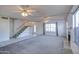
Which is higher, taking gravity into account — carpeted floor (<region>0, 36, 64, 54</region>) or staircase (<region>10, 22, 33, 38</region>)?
staircase (<region>10, 22, 33, 38</region>)

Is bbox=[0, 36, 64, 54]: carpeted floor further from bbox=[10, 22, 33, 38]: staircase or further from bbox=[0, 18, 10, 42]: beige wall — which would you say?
bbox=[10, 22, 33, 38]: staircase

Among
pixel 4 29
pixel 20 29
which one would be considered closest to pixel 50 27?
pixel 20 29

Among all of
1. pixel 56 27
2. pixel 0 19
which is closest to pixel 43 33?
pixel 56 27

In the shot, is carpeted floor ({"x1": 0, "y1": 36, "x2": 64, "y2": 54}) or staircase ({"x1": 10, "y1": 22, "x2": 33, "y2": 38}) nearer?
carpeted floor ({"x1": 0, "y1": 36, "x2": 64, "y2": 54})

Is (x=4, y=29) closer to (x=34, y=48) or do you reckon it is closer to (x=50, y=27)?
(x=34, y=48)

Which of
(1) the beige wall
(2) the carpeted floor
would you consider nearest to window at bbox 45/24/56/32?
(1) the beige wall

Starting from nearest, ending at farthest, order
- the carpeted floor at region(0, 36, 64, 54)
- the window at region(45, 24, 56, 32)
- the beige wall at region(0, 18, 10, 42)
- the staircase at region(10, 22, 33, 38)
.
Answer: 1. the carpeted floor at region(0, 36, 64, 54)
2. the beige wall at region(0, 18, 10, 42)
3. the staircase at region(10, 22, 33, 38)
4. the window at region(45, 24, 56, 32)

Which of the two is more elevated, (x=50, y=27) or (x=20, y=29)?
(x=50, y=27)

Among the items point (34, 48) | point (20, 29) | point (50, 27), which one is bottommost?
point (34, 48)

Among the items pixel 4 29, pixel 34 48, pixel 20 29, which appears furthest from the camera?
pixel 20 29

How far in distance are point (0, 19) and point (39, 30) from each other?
10.1 metres

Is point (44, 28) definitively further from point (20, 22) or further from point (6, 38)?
point (6, 38)

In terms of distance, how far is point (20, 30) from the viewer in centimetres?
1503

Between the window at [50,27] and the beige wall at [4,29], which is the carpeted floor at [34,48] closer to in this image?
the beige wall at [4,29]
